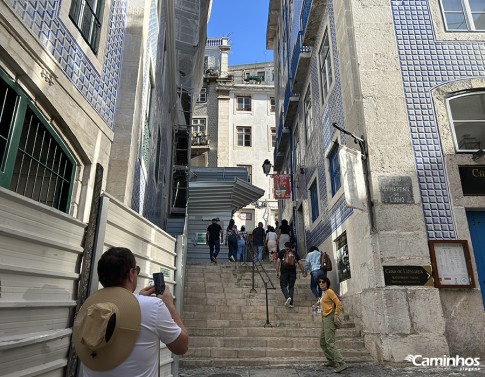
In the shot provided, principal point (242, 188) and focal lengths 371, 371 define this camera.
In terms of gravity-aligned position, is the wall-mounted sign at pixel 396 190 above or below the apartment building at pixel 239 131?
below

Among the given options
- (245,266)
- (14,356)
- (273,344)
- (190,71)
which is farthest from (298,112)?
(14,356)

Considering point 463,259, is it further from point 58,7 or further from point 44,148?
point 58,7

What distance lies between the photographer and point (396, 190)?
7.44 meters

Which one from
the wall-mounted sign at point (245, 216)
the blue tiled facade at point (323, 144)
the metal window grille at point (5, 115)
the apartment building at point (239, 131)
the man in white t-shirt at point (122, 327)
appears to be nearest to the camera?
the man in white t-shirt at point (122, 327)

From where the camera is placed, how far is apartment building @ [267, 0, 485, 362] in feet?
21.9

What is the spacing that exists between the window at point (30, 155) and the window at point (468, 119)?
25.1 ft

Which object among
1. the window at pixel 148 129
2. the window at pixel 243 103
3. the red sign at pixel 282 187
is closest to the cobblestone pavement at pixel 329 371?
the window at pixel 148 129

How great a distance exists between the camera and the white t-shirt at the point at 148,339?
6.06ft

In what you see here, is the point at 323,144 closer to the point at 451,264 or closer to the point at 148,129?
the point at 148,129

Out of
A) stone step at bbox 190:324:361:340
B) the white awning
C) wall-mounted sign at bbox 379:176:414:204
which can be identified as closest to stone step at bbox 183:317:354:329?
stone step at bbox 190:324:361:340

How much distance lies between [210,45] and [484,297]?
3386 centimetres

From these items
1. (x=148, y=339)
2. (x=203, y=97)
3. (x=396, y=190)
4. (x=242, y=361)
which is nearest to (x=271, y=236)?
(x=396, y=190)

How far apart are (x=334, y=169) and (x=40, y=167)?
7.73 m

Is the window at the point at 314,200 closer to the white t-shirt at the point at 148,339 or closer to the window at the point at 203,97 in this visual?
the white t-shirt at the point at 148,339
